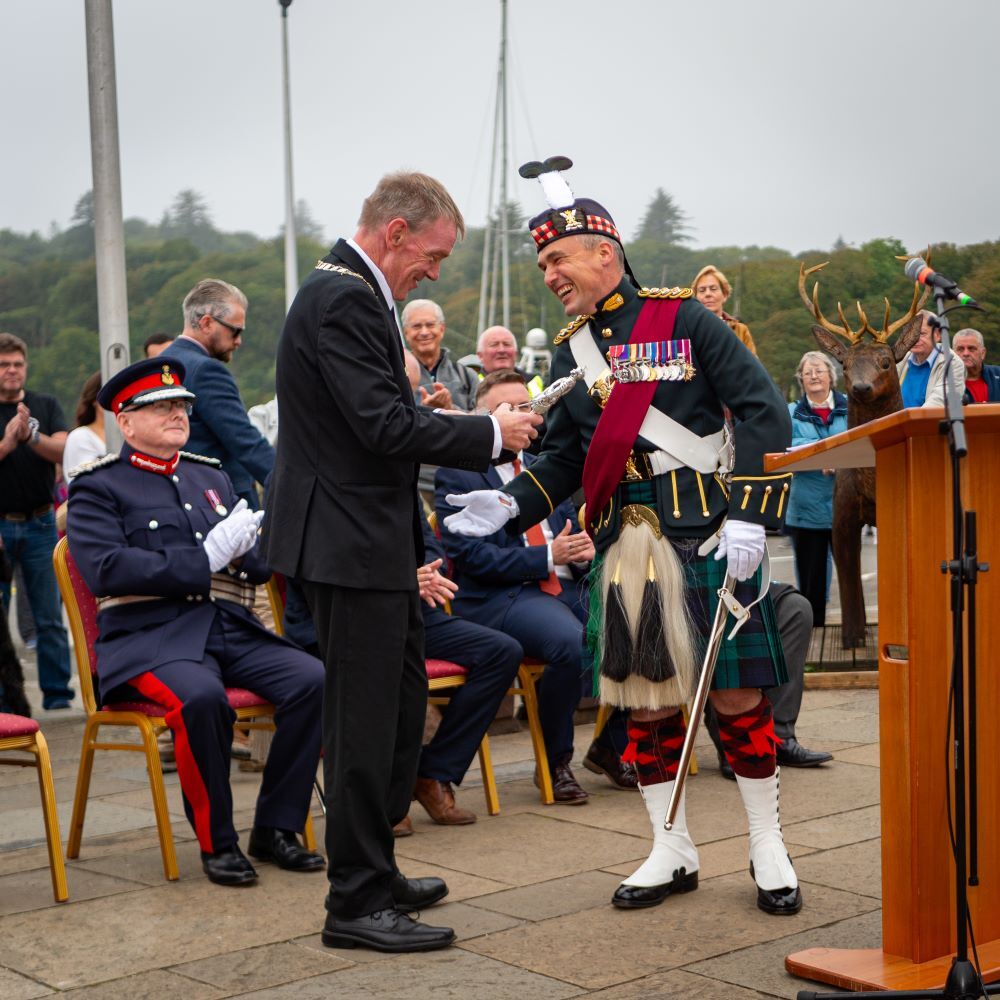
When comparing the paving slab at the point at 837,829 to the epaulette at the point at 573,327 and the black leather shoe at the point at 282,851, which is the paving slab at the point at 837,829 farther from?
the epaulette at the point at 573,327

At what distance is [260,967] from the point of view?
3791 mm

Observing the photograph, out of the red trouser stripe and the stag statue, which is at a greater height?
the stag statue

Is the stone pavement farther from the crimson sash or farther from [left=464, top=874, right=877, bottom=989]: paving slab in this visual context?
the crimson sash

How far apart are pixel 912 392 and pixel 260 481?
4552 millimetres

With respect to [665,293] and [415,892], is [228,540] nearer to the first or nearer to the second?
[415,892]

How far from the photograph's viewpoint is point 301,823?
487cm

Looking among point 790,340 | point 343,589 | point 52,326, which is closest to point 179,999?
point 343,589

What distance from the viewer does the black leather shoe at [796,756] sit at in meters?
6.14

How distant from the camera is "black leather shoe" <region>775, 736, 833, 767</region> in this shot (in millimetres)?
6137

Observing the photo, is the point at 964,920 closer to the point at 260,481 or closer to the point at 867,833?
the point at 867,833

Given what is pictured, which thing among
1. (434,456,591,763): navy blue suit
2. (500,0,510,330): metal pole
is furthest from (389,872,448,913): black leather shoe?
(500,0,510,330): metal pole

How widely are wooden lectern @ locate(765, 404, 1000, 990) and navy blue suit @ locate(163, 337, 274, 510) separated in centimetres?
360

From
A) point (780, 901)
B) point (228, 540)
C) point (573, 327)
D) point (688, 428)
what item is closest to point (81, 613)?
point (228, 540)

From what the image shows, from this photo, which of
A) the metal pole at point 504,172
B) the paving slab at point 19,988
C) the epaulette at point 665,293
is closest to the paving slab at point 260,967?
the paving slab at point 19,988
